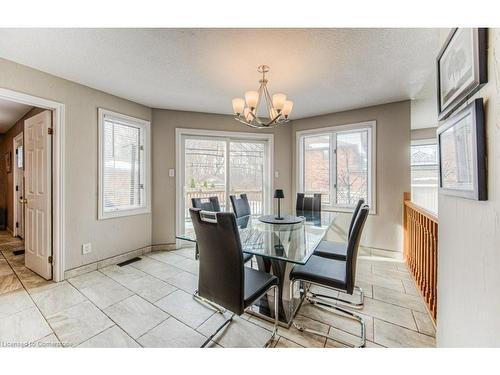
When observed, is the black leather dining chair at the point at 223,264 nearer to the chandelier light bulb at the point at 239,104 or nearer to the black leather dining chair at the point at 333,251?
the black leather dining chair at the point at 333,251

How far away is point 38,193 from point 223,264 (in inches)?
110

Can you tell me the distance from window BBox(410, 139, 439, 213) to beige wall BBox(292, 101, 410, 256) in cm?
9

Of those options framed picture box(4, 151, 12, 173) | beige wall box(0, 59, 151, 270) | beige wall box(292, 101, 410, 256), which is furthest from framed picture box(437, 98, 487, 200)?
framed picture box(4, 151, 12, 173)

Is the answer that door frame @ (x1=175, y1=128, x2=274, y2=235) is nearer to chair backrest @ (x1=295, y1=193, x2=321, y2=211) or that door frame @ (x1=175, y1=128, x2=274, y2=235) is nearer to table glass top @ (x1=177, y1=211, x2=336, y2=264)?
table glass top @ (x1=177, y1=211, x2=336, y2=264)

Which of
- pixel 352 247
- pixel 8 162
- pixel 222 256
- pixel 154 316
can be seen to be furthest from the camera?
pixel 8 162

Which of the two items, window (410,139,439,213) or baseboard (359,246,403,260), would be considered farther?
baseboard (359,246,403,260)

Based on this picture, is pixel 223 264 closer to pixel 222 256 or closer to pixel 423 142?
pixel 222 256

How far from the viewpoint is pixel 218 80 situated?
2.52m

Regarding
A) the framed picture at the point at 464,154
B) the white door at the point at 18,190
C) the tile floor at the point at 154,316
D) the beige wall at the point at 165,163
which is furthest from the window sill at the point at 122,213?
the framed picture at the point at 464,154

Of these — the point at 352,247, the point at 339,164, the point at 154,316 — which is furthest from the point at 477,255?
the point at 339,164

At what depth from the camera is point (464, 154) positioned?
0.89m

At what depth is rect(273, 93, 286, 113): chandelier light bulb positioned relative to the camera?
2068 millimetres
